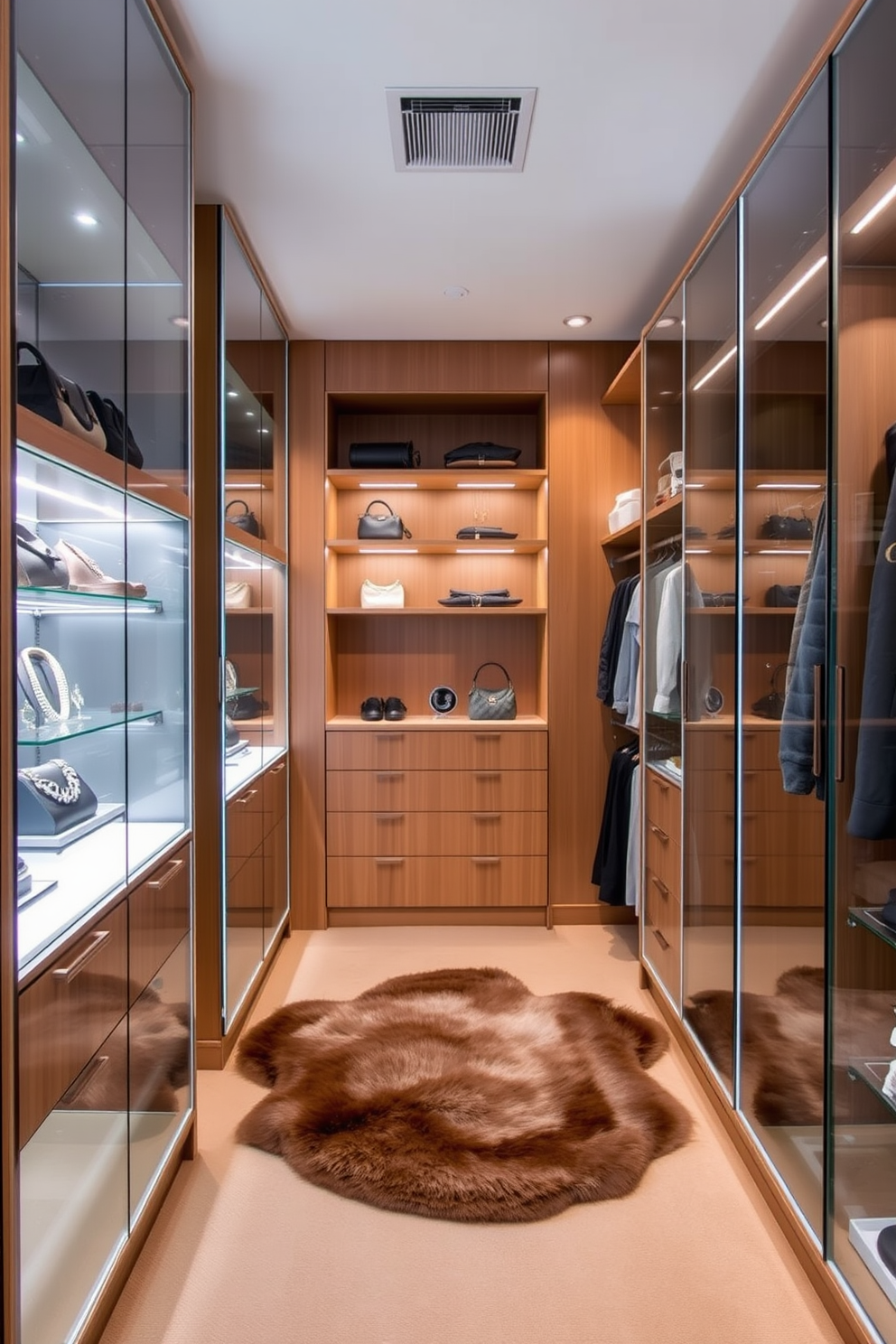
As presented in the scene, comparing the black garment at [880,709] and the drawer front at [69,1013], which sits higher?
the black garment at [880,709]

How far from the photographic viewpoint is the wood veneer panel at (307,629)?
3.77 m

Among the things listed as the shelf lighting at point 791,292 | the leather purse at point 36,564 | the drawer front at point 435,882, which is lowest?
the drawer front at point 435,882

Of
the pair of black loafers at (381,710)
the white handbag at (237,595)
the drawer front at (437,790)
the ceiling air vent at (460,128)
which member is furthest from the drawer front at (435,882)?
the ceiling air vent at (460,128)

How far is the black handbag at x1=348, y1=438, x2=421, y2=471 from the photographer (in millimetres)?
3822

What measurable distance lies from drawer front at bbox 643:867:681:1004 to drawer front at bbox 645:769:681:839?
0.75 ft

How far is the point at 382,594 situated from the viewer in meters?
3.95

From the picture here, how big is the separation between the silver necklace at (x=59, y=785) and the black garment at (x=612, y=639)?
8.19 ft

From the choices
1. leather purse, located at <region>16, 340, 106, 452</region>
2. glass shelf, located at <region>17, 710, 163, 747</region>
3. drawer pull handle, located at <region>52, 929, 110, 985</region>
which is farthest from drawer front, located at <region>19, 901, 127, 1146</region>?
leather purse, located at <region>16, 340, 106, 452</region>

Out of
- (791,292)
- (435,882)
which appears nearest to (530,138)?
(791,292)

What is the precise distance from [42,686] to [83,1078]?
27.1 inches

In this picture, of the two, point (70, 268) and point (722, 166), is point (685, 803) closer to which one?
point (722, 166)

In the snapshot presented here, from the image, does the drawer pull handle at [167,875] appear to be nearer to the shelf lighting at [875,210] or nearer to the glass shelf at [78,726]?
the glass shelf at [78,726]

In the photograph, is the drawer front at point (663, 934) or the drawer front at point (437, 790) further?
the drawer front at point (437, 790)

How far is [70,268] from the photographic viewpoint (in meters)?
1.44
